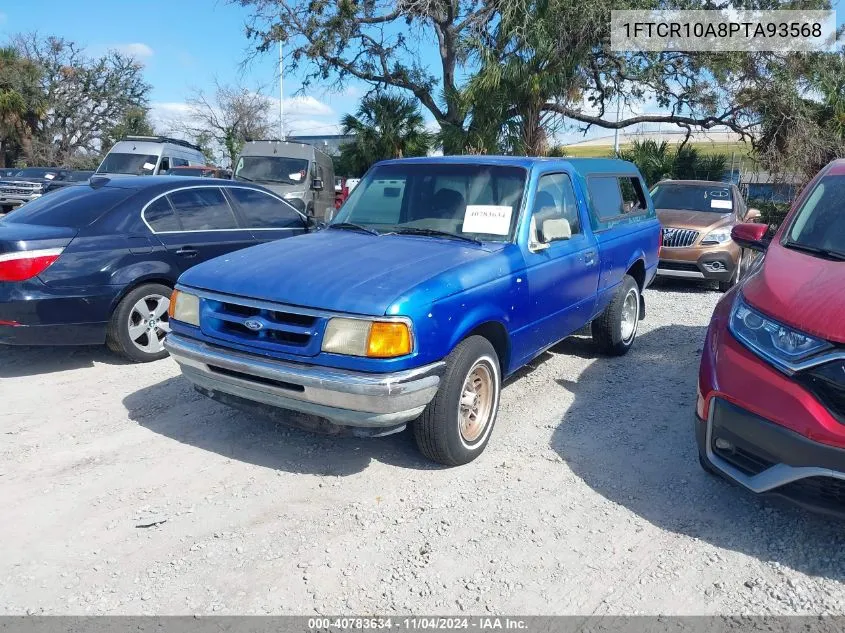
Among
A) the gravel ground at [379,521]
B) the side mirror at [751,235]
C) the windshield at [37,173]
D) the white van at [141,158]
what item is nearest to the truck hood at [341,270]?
the gravel ground at [379,521]

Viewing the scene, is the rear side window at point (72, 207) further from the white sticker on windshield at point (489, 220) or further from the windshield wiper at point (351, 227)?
the white sticker on windshield at point (489, 220)

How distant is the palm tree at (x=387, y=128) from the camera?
19.9 m

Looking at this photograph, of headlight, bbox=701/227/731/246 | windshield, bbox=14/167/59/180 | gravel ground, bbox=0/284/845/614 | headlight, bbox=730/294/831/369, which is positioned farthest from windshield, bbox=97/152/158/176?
headlight, bbox=730/294/831/369

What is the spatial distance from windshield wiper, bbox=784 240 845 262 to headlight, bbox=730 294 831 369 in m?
0.65

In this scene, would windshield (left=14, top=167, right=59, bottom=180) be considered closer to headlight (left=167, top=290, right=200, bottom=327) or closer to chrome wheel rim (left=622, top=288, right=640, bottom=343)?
headlight (left=167, top=290, right=200, bottom=327)

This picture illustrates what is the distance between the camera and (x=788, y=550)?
3.30m

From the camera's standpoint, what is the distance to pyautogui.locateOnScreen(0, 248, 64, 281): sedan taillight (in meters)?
5.19

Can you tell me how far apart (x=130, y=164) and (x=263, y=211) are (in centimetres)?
1120

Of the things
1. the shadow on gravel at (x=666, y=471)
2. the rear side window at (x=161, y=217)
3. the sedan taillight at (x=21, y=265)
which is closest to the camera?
the shadow on gravel at (x=666, y=471)

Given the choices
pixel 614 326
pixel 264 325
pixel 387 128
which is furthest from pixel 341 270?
pixel 387 128

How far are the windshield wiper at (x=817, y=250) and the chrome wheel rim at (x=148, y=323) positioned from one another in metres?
4.88

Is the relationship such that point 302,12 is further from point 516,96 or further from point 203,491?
point 203,491

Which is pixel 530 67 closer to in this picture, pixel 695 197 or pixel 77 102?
pixel 695 197

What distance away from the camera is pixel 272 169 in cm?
1446
